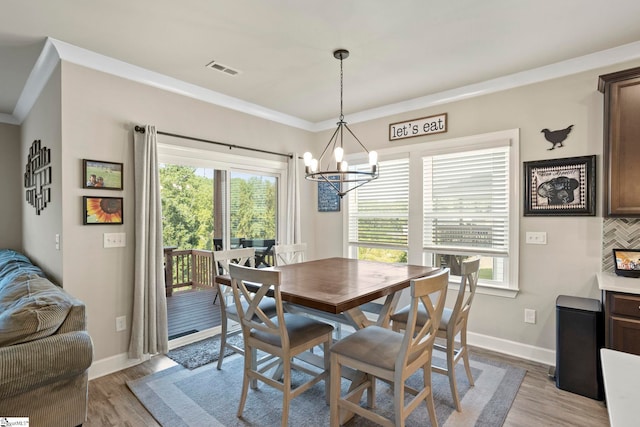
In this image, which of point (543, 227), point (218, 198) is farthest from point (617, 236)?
point (218, 198)

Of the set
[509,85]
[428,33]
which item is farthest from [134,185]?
[509,85]

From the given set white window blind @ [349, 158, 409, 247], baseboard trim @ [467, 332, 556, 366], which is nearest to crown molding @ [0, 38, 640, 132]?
white window blind @ [349, 158, 409, 247]

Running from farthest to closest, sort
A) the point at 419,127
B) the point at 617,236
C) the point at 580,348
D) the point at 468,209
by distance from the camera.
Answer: the point at 419,127, the point at 468,209, the point at 617,236, the point at 580,348

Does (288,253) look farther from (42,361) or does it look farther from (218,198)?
(42,361)

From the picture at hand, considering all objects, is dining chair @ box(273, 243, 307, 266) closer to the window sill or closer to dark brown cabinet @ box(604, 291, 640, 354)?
the window sill

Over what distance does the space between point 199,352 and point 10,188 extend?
3791mm

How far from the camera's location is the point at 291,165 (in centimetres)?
454

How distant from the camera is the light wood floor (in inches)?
86.4

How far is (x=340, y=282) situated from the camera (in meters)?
2.41

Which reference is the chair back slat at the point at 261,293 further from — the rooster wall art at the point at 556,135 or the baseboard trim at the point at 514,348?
the rooster wall art at the point at 556,135

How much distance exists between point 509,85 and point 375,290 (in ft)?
8.37

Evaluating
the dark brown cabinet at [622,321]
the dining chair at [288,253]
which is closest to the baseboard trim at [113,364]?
the dining chair at [288,253]

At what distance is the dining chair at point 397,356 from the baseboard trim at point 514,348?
5.66ft

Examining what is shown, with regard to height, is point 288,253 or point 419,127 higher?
point 419,127
